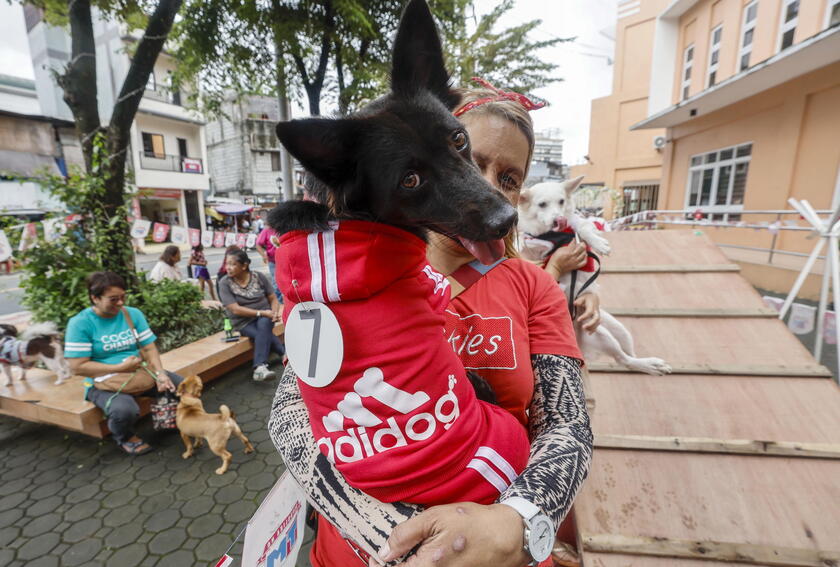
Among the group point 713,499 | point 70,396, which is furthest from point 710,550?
point 70,396

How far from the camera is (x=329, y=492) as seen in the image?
1.02 metres

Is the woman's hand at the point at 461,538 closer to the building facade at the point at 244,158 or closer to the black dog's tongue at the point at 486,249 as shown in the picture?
the black dog's tongue at the point at 486,249

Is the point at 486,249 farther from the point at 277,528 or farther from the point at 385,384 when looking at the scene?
the point at 277,528

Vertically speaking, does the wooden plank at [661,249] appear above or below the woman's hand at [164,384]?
above

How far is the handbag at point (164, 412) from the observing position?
4070mm

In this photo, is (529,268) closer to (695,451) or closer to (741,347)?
(695,451)

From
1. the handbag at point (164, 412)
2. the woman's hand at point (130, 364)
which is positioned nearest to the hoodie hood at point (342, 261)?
the handbag at point (164, 412)

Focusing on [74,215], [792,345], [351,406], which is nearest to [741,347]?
[792,345]

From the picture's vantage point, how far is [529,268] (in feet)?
4.97

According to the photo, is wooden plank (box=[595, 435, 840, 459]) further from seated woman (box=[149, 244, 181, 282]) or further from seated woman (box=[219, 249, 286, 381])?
seated woman (box=[149, 244, 181, 282])

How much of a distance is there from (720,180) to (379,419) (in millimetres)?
15044

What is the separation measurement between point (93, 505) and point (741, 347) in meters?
5.48

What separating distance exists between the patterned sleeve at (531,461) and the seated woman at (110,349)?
3801mm

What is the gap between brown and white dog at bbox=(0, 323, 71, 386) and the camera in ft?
14.3
